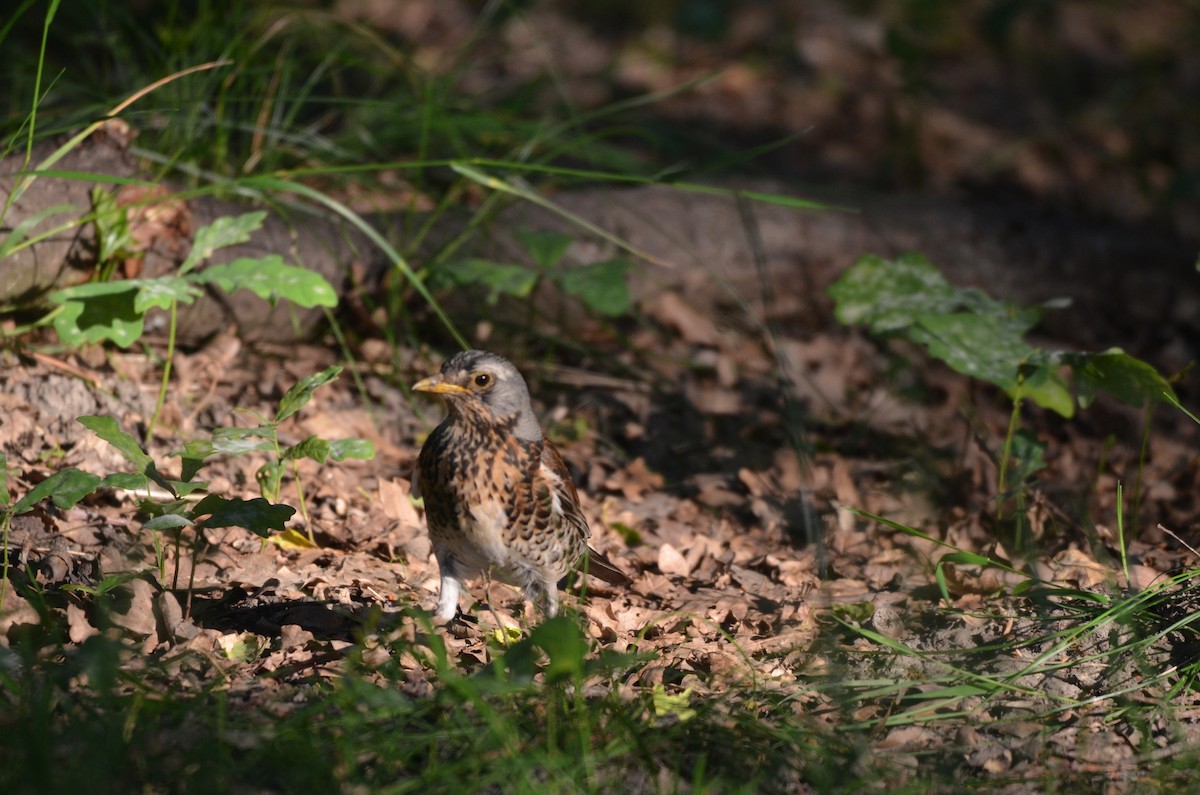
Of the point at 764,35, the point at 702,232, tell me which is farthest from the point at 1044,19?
the point at 702,232

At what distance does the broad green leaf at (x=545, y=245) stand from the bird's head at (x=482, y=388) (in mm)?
1418

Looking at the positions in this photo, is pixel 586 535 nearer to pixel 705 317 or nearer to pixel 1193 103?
pixel 705 317

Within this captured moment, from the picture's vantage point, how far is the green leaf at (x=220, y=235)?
444cm

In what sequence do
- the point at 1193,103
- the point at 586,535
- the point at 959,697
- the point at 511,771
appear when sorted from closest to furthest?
the point at 511,771 < the point at 959,697 < the point at 586,535 < the point at 1193,103

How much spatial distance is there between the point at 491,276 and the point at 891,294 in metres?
1.68

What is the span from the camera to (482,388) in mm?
4004

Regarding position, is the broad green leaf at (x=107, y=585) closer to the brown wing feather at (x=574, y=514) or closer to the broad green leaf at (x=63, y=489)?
the broad green leaf at (x=63, y=489)

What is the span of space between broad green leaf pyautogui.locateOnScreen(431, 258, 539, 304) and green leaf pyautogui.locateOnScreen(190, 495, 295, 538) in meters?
2.08

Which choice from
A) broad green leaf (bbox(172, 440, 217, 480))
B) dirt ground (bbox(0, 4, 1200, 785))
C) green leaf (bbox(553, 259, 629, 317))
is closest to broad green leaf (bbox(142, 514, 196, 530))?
broad green leaf (bbox(172, 440, 217, 480))

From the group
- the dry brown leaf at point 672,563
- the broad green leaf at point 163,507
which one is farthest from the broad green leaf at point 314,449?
the dry brown leaf at point 672,563

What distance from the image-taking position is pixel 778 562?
4.73 metres

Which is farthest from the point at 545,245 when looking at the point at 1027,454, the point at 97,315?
the point at 1027,454

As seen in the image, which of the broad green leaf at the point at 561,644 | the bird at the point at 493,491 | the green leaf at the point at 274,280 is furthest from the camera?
the green leaf at the point at 274,280

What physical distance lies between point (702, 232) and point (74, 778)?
482cm
